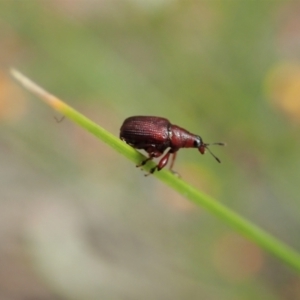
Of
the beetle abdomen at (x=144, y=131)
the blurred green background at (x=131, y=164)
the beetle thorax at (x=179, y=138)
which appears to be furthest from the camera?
the blurred green background at (x=131, y=164)

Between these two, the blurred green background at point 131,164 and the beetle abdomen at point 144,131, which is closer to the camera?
the beetle abdomen at point 144,131

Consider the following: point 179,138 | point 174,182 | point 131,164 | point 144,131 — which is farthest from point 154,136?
point 131,164

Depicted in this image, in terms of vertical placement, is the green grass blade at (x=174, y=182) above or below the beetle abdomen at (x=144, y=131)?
below

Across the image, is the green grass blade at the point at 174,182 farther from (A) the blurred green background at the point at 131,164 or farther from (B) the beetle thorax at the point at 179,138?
(A) the blurred green background at the point at 131,164

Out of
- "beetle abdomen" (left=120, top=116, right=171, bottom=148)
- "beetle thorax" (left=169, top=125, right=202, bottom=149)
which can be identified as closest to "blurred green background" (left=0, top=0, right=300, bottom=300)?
"beetle thorax" (left=169, top=125, right=202, bottom=149)

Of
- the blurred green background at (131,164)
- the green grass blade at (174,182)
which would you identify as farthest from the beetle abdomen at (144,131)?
the blurred green background at (131,164)

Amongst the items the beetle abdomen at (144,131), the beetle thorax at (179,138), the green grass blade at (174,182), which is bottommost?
the green grass blade at (174,182)

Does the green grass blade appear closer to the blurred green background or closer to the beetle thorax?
the beetle thorax
